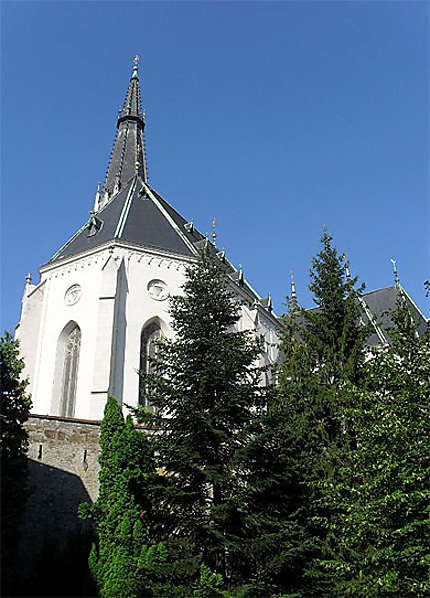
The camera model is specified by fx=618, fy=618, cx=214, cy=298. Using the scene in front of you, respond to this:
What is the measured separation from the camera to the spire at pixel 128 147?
38250mm

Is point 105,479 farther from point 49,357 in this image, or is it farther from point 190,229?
point 190,229

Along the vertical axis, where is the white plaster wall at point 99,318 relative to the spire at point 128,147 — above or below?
below

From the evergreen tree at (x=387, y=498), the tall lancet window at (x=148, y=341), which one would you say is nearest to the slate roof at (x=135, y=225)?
the tall lancet window at (x=148, y=341)

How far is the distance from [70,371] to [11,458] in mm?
12105

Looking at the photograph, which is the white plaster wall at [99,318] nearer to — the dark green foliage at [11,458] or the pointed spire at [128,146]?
the dark green foliage at [11,458]

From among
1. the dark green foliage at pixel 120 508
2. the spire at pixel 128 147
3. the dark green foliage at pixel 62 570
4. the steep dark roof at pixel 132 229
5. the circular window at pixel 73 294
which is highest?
the spire at pixel 128 147

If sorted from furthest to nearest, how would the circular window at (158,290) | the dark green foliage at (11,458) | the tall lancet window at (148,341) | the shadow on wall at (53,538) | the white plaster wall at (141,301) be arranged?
the circular window at (158,290)
the tall lancet window at (148,341)
the white plaster wall at (141,301)
the shadow on wall at (53,538)
the dark green foliage at (11,458)

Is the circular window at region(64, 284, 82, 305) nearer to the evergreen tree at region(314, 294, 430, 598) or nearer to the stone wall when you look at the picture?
the stone wall

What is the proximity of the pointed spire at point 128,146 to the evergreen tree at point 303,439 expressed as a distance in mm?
20832

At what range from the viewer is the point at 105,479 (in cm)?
1466

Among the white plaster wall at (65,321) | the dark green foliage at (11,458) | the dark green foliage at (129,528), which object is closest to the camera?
the dark green foliage at (129,528)

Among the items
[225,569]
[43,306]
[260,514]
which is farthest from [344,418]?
[43,306]

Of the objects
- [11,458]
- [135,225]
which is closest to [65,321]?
[135,225]

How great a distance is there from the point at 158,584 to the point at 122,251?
53.5 ft
